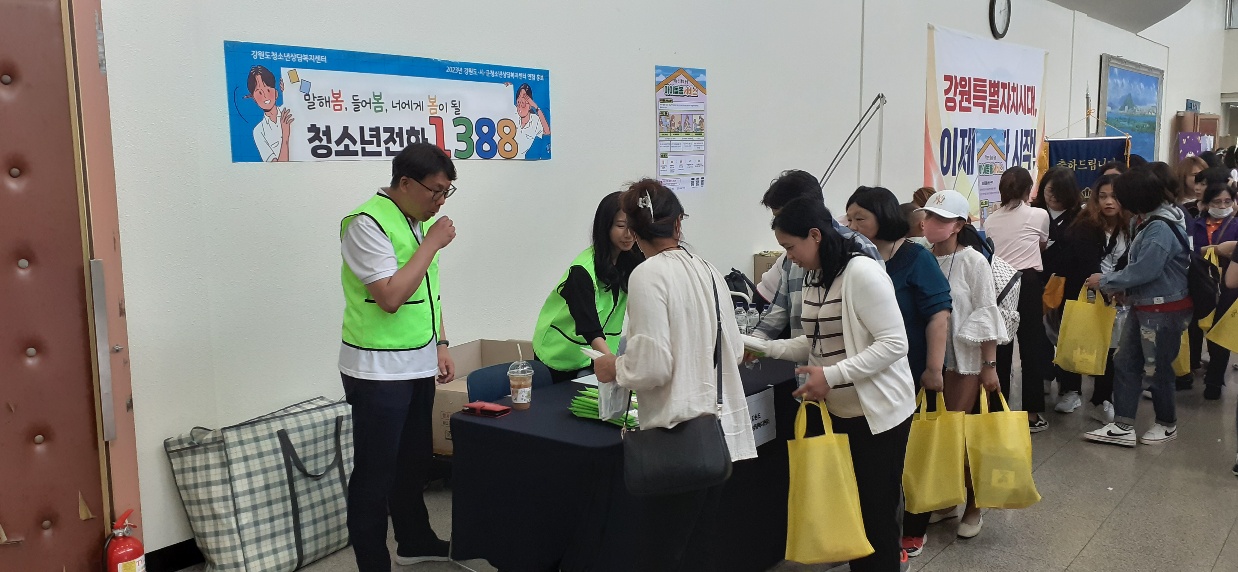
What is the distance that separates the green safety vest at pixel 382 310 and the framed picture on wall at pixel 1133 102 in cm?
947

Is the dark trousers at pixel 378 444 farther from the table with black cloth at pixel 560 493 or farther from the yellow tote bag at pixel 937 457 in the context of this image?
the yellow tote bag at pixel 937 457

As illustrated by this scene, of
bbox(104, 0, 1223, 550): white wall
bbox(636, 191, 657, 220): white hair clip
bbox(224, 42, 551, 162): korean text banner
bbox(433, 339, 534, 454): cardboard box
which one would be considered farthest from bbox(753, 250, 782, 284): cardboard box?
bbox(636, 191, 657, 220): white hair clip

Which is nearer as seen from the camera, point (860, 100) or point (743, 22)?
point (743, 22)

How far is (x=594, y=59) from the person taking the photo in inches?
162

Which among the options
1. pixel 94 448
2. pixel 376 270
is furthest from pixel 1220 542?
pixel 94 448

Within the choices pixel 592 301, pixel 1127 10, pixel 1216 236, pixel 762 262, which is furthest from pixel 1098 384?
pixel 1127 10

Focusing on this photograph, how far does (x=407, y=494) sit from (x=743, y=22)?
337 centimetres

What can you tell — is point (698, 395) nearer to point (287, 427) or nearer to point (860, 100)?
A: point (287, 427)

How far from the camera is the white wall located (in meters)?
2.74

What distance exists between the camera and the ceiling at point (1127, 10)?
905 cm

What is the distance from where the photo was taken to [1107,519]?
3.28m

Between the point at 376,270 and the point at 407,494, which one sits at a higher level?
the point at 376,270

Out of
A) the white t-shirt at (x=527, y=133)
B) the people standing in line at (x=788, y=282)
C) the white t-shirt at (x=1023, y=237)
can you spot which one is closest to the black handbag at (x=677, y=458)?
the people standing in line at (x=788, y=282)

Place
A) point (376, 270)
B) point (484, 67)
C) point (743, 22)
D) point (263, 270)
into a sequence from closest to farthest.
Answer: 1. point (376, 270)
2. point (263, 270)
3. point (484, 67)
4. point (743, 22)
